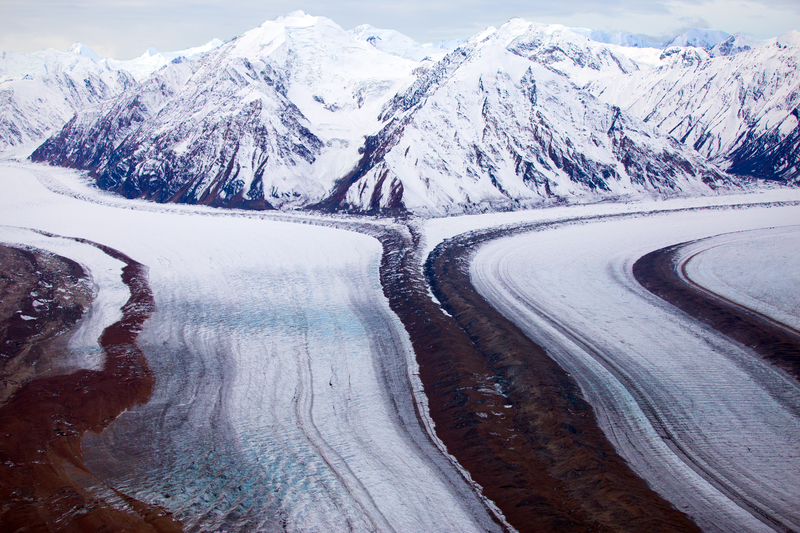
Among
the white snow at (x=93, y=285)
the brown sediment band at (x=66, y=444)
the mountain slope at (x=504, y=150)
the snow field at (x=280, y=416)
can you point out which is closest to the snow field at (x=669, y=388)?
the snow field at (x=280, y=416)

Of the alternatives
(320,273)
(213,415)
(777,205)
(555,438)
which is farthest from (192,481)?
(777,205)

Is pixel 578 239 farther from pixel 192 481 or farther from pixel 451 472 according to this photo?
pixel 192 481

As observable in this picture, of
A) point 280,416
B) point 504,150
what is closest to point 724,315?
point 280,416

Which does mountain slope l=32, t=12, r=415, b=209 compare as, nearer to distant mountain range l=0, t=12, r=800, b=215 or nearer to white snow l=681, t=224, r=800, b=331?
distant mountain range l=0, t=12, r=800, b=215

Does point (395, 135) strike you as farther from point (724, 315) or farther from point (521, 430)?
point (521, 430)

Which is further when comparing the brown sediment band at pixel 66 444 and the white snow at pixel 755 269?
the white snow at pixel 755 269

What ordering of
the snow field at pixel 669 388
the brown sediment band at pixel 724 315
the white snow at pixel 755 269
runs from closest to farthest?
the snow field at pixel 669 388 → the brown sediment band at pixel 724 315 → the white snow at pixel 755 269

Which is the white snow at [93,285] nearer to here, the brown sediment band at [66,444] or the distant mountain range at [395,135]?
the brown sediment band at [66,444]

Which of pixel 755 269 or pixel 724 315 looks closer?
pixel 724 315
